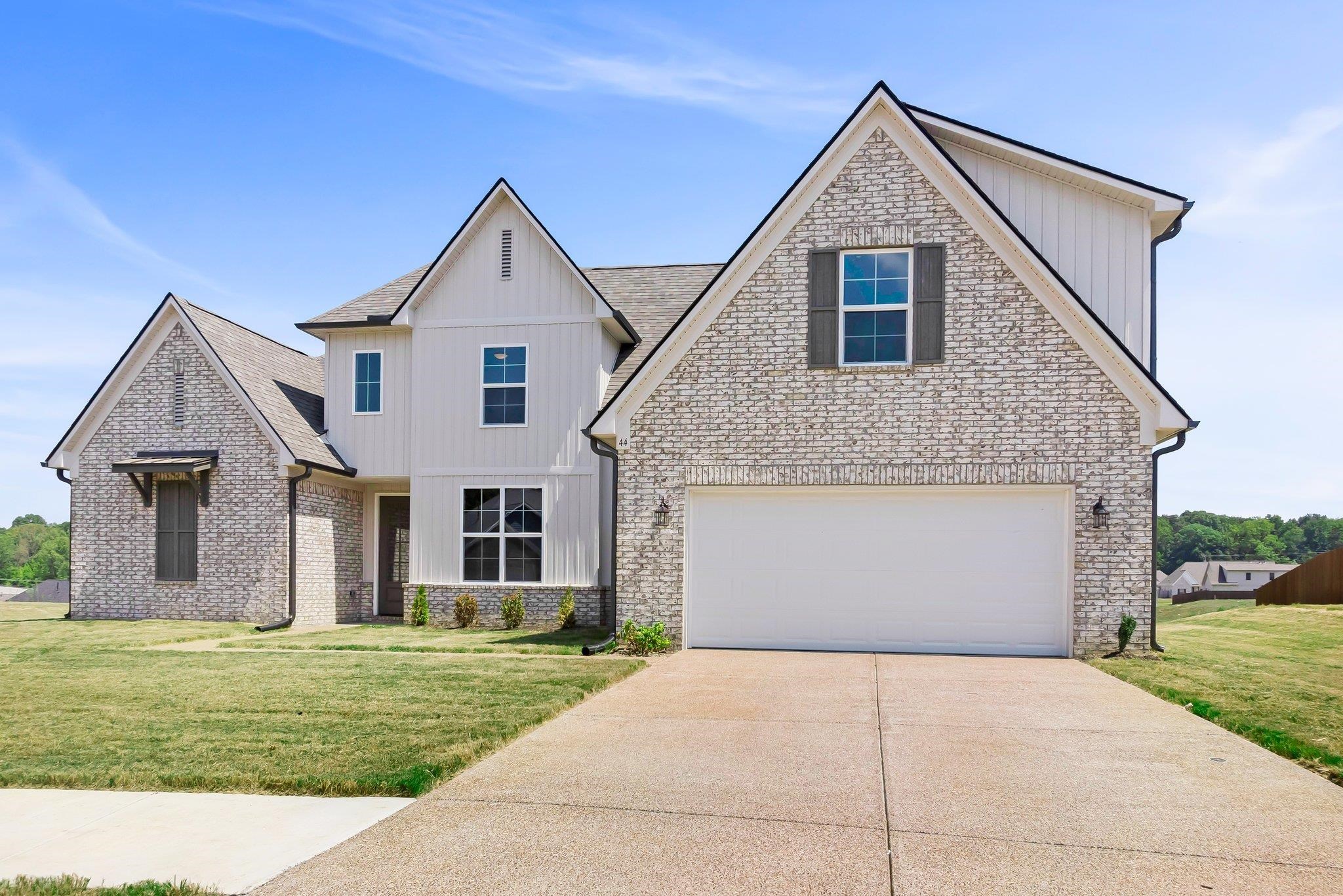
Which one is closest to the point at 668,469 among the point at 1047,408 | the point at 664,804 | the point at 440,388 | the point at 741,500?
the point at 741,500

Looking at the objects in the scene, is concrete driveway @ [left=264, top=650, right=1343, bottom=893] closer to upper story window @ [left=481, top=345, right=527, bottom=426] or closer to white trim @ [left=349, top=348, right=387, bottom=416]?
upper story window @ [left=481, top=345, right=527, bottom=426]

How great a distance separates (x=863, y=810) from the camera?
18.6ft

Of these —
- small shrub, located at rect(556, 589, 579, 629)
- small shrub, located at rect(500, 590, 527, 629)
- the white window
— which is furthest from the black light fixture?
small shrub, located at rect(500, 590, 527, 629)

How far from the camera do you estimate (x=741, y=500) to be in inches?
530

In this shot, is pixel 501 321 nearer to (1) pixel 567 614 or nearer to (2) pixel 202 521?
(1) pixel 567 614

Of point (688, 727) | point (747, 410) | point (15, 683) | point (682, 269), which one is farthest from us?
point (682, 269)

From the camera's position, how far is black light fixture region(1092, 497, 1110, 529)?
1223 cm

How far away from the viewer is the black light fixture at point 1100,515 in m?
12.2

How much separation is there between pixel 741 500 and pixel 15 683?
888 centimetres

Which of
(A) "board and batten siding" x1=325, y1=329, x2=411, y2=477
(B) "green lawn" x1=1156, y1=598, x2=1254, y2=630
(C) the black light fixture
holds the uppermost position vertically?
(A) "board and batten siding" x1=325, y1=329, x2=411, y2=477

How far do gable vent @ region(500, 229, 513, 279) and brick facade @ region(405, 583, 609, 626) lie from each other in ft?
19.2

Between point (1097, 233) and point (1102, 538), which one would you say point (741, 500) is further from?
point (1097, 233)

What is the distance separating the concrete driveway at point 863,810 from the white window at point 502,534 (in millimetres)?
8975

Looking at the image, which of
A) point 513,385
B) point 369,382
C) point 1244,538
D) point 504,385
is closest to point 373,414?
point 369,382
